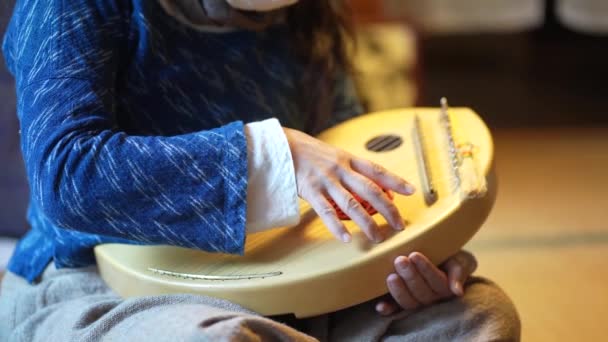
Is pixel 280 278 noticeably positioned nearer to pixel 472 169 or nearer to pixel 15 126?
pixel 472 169

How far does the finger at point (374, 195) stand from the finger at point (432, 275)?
4 centimetres

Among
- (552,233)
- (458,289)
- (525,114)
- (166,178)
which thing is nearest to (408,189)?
(458,289)

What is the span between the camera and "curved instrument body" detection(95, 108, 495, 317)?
0.76m

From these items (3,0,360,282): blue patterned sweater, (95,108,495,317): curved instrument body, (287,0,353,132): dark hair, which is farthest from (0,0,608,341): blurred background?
(95,108,495,317): curved instrument body

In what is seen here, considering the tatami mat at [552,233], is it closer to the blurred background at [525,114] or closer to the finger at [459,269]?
the blurred background at [525,114]

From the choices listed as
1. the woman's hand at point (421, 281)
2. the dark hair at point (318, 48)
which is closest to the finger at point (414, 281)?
the woman's hand at point (421, 281)

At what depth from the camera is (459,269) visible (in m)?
0.86

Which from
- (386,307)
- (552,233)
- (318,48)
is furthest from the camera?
(552,233)

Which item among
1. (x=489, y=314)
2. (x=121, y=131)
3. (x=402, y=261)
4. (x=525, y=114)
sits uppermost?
(x=121, y=131)

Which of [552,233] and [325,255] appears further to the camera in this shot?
[552,233]

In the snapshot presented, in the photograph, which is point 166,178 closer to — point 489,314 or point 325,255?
point 325,255

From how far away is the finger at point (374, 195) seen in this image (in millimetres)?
770

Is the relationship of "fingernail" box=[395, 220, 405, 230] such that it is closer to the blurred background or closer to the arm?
the arm

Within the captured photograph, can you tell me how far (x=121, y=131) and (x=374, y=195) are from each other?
280 millimetres
